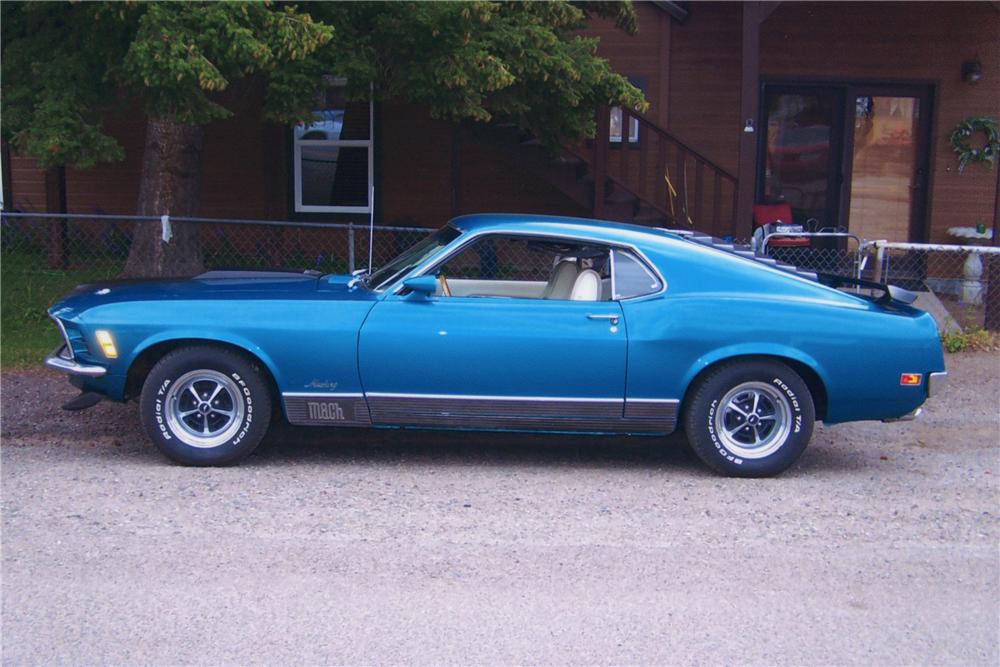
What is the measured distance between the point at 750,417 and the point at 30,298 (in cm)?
726

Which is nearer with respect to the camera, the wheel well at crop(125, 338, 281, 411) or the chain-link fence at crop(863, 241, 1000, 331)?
the wheel well at crop(125, 338, 281, 411)

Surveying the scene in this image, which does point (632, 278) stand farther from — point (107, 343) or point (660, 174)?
point (660, 174)

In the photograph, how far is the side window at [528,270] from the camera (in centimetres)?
649

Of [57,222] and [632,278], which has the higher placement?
[57,222]

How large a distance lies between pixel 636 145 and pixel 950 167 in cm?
409

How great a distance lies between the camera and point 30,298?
1019cm

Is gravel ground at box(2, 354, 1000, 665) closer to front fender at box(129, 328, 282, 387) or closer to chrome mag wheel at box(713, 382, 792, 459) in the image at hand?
chrome mag wheel at box(713, 382, 792, 459)

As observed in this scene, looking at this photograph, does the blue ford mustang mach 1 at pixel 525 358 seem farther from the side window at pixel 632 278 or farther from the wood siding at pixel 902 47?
the wood siding at pixel 902 47

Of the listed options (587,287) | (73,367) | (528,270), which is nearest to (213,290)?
(73,367)

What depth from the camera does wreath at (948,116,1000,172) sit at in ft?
43.6

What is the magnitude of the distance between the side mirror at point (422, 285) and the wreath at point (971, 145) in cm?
970

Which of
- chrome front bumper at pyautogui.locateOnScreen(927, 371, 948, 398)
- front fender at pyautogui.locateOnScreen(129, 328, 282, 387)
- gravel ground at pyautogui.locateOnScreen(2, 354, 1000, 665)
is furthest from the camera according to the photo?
chrome front bumper at pyautogui.locateOnScreen(927, 371, 948, 398)

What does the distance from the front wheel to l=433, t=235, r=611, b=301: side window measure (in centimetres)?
88

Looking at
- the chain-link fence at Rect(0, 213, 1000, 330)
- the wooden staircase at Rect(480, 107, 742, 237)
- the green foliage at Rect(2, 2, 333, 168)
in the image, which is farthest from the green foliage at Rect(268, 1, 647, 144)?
the wooden staircase at Rect(480, 107, 742, 237)
